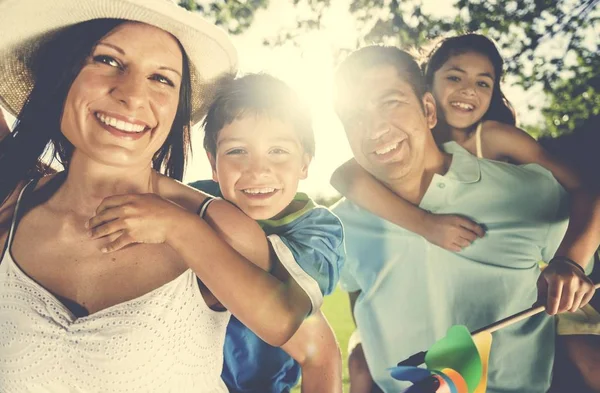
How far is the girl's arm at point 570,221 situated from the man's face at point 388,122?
236 millimetres

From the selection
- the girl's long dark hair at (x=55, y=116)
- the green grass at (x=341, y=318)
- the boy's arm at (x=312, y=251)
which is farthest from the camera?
the green grass at (x=341, y=318)

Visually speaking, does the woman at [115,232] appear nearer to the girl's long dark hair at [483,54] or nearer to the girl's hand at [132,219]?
the girl's hand at [132,219]

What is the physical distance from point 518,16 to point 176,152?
134 centimetres

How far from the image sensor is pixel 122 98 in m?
1.10

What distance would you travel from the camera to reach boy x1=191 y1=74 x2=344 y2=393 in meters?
1.34

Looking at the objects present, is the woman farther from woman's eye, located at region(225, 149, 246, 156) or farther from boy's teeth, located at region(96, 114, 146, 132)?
woman's eye, located at region(225, 149, 246, 156)

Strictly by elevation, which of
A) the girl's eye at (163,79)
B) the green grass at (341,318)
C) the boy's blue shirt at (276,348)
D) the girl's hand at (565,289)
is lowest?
the green grass at (341,318)

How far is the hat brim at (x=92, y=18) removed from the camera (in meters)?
1.12

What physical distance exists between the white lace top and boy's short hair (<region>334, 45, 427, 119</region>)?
806mm

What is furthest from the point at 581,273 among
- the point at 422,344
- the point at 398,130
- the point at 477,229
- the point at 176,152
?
the point at 176,152

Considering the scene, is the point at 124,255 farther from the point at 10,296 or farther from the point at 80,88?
the point at 80,88

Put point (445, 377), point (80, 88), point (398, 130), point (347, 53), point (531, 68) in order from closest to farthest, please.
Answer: point (80, 88) → point (445, 377) → point (398, 130) → point (347, 53) → point (531, 68)

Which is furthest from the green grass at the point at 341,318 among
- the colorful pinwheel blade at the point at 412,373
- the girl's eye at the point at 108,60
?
the girl's eye at the point at 108,60

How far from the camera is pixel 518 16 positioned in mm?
1893
